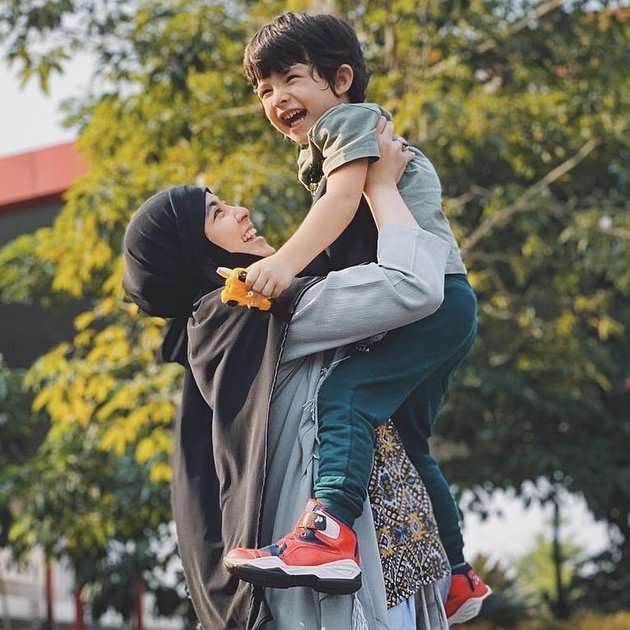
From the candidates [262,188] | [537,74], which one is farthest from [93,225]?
[537,74]

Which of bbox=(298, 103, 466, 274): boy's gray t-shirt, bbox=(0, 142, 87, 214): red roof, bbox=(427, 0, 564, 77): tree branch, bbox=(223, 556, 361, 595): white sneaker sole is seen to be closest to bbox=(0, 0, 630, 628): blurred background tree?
bbox=(427, 0, 564, 77): tree branch

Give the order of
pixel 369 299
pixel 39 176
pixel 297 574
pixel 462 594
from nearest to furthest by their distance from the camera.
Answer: pixel 297 574, pixel 369 299, pixel 462 594, pixel 39 176

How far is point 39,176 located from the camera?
34.7ft

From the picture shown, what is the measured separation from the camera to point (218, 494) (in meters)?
1.86

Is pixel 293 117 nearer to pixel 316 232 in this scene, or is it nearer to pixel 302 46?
pixel 302 46

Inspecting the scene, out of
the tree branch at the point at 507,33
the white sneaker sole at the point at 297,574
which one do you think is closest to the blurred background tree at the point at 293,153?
the tree branch at the point at 507,33

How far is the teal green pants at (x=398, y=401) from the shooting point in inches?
66.5

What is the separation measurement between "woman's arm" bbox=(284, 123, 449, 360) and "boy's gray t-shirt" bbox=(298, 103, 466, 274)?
10 cm

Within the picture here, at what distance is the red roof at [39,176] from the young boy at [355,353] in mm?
8618

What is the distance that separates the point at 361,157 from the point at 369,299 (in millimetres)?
220

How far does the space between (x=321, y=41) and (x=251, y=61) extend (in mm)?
108

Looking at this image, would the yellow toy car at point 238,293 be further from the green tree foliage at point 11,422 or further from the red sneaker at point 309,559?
the green tree foliage at point 11,422

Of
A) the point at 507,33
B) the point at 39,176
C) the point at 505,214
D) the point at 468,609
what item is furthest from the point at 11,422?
the point at 468,609

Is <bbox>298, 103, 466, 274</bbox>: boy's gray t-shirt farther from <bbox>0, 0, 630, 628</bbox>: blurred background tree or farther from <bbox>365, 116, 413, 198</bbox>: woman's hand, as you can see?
<bbox>0, 0, 630, 628</bbox>: blurred background tree
